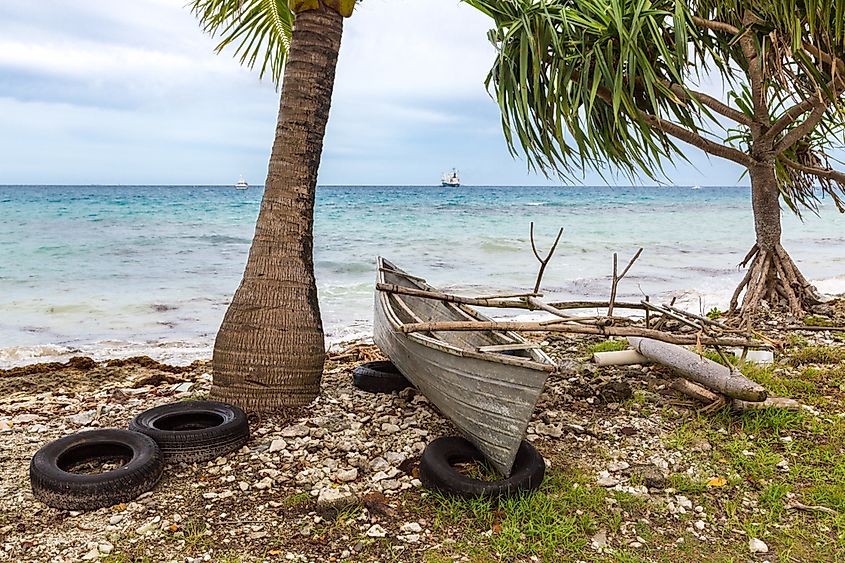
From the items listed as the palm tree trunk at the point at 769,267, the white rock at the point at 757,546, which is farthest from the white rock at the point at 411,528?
the palm tree trunk at the point at 769,267

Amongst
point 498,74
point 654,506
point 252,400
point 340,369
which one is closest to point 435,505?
point 654,506

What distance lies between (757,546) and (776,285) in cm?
510

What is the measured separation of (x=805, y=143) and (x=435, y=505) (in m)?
6.84

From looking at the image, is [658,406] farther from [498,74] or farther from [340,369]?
[498,74]

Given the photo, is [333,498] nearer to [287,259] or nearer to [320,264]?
[287,259]

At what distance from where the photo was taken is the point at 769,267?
288 inches

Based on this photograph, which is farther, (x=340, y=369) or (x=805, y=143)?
(x=805, y=143)

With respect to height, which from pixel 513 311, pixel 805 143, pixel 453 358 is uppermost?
pixel 805 143

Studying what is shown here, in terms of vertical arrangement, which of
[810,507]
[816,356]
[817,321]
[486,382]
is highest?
[486,382]

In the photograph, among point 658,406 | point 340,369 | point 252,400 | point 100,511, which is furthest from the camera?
point 340,369

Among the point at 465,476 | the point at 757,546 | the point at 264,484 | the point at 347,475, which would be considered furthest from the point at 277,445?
the point at 757,546

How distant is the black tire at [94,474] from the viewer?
3238 mm

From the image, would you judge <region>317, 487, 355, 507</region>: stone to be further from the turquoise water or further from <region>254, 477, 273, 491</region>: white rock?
the turquoise water

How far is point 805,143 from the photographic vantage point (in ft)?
25.3
